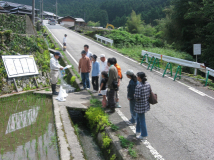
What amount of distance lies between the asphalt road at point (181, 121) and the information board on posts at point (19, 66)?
174 inches

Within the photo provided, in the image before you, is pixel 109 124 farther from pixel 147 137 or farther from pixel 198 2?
pixel 198 2

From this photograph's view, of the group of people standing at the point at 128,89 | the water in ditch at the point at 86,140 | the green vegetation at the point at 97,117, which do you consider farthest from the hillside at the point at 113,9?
the green vegetation at the point at 97,117

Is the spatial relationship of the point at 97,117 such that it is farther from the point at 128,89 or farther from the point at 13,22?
the point at 13,22

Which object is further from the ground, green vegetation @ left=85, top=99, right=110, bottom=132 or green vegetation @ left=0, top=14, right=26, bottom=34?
green vegetation @ left=0, top=14, right=26, bottom=34

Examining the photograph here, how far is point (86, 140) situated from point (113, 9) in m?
110

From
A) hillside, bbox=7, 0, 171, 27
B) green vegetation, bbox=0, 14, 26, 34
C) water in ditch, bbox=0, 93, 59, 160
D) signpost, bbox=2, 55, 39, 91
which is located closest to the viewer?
water in ditch, bbox=0, 93, 59, 160

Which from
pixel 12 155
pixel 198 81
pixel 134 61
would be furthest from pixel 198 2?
pixel 12 155

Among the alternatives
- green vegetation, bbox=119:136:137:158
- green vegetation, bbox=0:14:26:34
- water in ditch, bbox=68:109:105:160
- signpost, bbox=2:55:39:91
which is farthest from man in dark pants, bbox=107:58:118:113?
green vegetation, bbox=0:14:26:34

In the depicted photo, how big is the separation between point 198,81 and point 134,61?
5752 mm

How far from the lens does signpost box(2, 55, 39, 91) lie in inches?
351

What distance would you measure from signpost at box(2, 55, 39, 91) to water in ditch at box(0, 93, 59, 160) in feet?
4.28

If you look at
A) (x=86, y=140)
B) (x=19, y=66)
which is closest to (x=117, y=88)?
(x=86, y=140)

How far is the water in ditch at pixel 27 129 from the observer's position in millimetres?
4623

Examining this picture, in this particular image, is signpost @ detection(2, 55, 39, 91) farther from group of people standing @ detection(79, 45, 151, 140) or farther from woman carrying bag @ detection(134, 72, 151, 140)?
woman carrying bag @ detection(134, 72, 151, 140)
